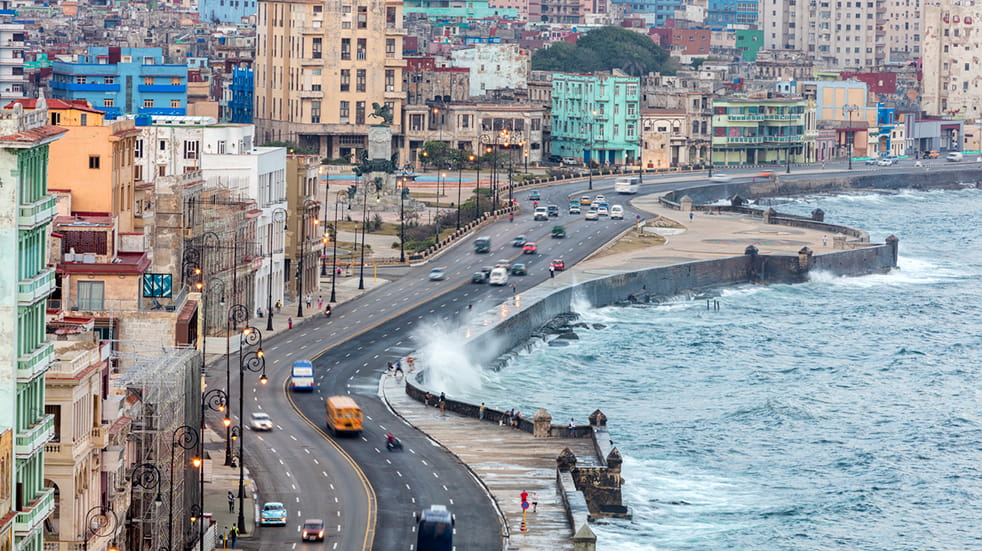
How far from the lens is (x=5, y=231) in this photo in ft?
189

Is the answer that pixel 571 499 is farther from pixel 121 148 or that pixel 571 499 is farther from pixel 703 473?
pixel 121 148

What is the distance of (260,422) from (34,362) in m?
53.6

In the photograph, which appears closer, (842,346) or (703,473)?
(703,473)

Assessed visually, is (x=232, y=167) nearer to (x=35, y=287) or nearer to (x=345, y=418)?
(x=345, y=418)

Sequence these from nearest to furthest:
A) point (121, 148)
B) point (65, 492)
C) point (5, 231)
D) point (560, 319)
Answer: point (5, 231) → point (65, 492) → point (121, 148) → point (560, 319)

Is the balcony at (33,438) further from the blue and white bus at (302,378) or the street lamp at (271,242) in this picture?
the street lamp at (271,242)

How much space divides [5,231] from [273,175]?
97.9 m

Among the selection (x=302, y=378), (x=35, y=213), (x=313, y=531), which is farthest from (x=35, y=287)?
(x=302, y=378)

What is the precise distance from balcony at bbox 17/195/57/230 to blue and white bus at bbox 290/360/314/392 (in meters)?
62.9

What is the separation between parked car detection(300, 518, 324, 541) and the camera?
8962cm

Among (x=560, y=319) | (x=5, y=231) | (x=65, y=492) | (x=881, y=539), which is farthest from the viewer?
(x=560, y=319)

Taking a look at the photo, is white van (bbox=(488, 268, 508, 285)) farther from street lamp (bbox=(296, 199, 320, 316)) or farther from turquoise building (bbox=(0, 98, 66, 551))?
turquoise building (bbox=(0, 98, 66, 551))

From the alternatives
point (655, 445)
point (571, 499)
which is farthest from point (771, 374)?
point (571, 499)

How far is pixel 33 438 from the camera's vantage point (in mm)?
59031
